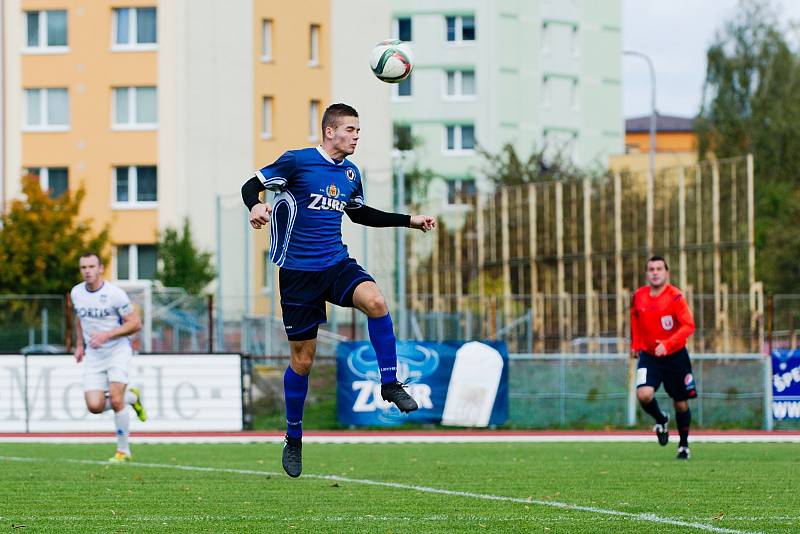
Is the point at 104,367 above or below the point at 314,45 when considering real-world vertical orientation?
below

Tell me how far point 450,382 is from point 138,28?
34.0 meters

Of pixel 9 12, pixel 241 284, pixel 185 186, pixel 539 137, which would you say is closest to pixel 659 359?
pixel 241 284

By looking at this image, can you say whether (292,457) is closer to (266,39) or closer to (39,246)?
(39,246)

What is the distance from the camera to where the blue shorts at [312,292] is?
9867 mm

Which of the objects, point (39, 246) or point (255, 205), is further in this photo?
point (39, 246)

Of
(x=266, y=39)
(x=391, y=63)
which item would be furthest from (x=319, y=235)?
(x=266, y=39)

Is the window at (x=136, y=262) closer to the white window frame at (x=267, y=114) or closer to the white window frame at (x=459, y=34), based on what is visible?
the white window frame at (x=267, y=114)

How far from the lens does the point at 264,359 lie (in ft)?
82.8

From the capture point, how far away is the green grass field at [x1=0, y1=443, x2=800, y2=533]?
891 centimetres

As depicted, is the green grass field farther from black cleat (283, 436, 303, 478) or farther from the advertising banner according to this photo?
the advertising banner

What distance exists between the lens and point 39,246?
44094 millimetres

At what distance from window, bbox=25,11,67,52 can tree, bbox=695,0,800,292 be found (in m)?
29.1

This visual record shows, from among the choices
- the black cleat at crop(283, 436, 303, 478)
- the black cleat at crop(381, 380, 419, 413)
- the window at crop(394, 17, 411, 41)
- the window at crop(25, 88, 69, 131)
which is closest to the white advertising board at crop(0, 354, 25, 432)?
the black cleat at crop(283, 436, 303, 478)

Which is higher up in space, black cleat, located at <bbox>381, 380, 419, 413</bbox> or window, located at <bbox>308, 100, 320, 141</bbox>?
window, located at <bbox>308, 100, 320, 141</bbox>
